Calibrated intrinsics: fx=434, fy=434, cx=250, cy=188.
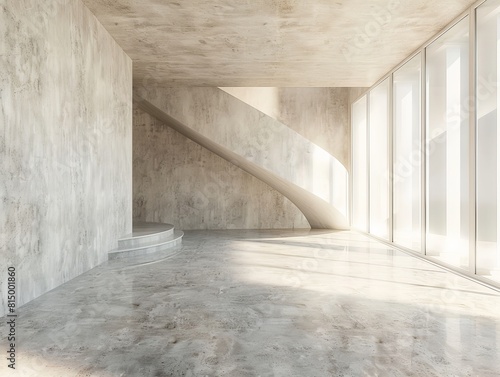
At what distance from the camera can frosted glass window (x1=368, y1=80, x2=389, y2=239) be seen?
32.1ft

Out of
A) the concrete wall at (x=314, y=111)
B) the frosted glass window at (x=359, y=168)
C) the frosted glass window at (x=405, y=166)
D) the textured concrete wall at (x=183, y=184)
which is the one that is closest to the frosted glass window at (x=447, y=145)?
the frosted glass window at (x=405, y=166)

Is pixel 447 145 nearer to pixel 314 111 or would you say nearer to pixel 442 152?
pixel 442 152

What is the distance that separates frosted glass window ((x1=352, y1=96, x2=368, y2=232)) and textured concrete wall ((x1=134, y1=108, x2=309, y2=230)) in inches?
116

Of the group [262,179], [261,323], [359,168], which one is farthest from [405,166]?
[261,323]

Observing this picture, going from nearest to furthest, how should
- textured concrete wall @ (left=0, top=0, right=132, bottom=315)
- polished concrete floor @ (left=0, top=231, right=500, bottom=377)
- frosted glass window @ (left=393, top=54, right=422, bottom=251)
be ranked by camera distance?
polished concrete floor @ (left=0, top=231, right=500, bottom=377), textured concrete wall @ (left=0, top=0, right=132, bottom=315), frosted glass window @ (left=393, top=54, right=422, bottom=251)

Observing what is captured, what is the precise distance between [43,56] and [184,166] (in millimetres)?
7956

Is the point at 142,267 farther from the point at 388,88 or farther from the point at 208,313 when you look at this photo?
the point at 388,88

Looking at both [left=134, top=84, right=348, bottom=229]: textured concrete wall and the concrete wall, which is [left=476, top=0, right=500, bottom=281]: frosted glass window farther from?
the concrete wall

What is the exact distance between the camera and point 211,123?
10.4 meters

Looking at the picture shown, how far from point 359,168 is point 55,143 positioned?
8615 mm

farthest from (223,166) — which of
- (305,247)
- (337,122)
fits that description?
(305,247)

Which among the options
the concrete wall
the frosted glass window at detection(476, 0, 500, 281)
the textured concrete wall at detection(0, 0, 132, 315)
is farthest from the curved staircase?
the concrete wall

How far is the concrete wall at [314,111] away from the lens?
503 inches

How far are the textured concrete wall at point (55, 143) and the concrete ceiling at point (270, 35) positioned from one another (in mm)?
763
